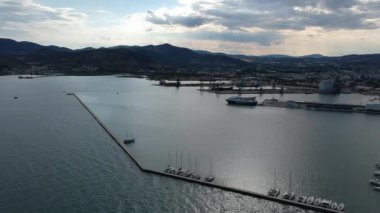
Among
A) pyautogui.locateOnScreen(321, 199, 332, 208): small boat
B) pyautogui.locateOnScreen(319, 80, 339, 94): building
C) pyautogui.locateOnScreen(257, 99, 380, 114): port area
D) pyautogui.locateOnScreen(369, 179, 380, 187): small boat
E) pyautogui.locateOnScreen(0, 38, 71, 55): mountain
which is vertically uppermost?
pyautogui.locateOnScreen(0, 38, 71, 55): mountain

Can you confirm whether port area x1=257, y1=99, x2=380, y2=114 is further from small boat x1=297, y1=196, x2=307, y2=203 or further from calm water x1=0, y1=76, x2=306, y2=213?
small boat x1=297, y1=196, x2=307, y2=203

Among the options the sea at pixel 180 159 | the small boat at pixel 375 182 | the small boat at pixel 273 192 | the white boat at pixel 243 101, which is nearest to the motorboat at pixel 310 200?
the sea at pixel 180 159

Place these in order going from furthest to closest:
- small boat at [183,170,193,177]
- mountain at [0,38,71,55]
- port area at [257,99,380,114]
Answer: mountain at [0,38,71,55]
port area at [257,99,380,114]
small boat at [183,170,193,177]

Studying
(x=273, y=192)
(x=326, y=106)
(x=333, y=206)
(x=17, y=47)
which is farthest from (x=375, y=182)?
(x=17, y=47)

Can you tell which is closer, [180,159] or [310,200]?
[310,200]

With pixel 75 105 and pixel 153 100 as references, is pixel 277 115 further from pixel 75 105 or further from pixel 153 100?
pixel 75 105

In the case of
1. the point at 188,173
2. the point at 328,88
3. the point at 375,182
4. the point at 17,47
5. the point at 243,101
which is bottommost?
the point at 375,182

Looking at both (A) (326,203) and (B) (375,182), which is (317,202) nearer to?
(A) (326,203)

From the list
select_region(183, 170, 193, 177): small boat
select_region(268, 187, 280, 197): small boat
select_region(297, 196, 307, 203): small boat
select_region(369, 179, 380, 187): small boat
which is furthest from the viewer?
select_region(183, 170, 193, 177): small boat

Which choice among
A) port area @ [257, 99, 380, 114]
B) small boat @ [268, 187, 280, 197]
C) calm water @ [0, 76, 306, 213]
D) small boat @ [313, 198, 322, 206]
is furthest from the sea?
port area @ [257, 99, 380, 114]

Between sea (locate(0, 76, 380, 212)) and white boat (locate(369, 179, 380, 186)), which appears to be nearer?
sea (locate(0, 76, 380, 212))

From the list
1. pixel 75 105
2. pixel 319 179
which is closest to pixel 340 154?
pixel 319 179
